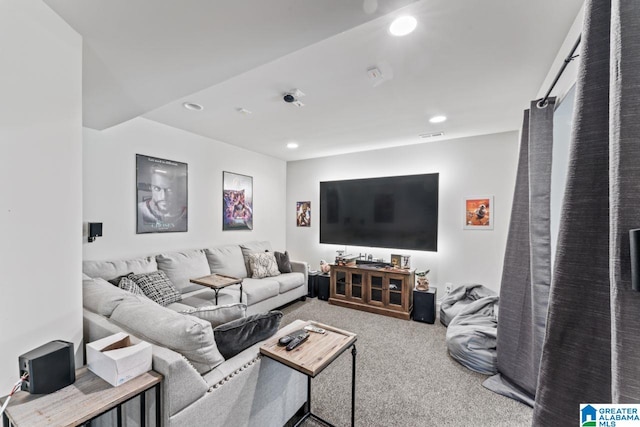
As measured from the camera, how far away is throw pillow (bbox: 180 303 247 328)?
1550 millimetres

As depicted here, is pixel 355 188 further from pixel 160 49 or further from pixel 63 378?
pixel 63 378

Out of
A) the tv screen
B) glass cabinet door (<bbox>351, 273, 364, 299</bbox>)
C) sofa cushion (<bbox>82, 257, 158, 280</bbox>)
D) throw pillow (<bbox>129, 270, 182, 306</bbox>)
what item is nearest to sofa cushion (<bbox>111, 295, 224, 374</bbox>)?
throw pillow (<bbox>129, 270, 182, 306</bbox>)

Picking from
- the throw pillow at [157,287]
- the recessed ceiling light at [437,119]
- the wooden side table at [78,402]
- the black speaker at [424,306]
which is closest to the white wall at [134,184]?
the throw pillow at [157,287]

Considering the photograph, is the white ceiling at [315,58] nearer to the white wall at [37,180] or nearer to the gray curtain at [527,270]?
the white wall at [37,180]

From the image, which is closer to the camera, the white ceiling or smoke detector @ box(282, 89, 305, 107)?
the white ceiling

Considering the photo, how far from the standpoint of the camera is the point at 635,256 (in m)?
0.48

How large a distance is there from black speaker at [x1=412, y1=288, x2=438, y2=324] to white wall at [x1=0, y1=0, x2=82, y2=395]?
136 inches

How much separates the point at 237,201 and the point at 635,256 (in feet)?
14.6

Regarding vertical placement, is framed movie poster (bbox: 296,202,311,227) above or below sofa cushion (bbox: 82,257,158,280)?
above

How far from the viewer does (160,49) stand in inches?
58.7

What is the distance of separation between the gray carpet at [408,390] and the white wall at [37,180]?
1613mm

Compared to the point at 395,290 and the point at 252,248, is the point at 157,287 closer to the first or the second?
the point at 252,248

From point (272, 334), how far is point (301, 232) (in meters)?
3.70

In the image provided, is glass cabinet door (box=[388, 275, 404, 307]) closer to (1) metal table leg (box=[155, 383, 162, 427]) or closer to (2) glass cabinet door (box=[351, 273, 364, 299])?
(2) glass cabinet door (box=[351, 273, 364, 299])
